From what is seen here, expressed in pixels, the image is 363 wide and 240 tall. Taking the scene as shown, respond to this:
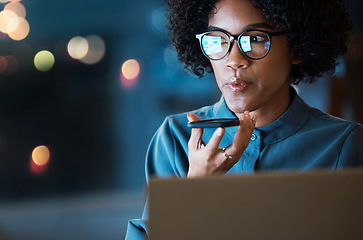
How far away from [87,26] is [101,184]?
1251 millimetres

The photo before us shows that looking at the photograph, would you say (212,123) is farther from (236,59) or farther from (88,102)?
(88,102)

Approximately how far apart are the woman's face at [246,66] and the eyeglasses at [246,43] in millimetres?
11

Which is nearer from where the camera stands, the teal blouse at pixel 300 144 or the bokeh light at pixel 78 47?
the teal blouse at pixel 300 144

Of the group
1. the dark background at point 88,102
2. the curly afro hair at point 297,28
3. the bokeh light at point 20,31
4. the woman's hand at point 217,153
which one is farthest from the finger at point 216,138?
the bokeh light at point 20,31

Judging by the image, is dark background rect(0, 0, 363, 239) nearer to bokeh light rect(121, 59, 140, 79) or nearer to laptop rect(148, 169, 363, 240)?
bokeh light rect(121, 59, 140, 79)

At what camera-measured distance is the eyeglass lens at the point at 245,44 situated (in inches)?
40.6

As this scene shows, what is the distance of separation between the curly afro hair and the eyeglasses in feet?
0.18

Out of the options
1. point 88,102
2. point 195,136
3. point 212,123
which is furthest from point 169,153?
point 88,102

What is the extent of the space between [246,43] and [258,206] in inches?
21.6

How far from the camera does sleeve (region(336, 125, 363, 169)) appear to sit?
1.08m

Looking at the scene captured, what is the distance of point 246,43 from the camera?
3.38ft

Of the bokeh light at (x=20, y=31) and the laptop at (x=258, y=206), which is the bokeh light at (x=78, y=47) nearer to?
the bokeh light at (x=20, y=31)

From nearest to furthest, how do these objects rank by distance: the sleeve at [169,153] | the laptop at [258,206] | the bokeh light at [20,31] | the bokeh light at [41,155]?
the laptop at [258,206], the sleeve at [169,153], the bokeh light at [20,31], the bokeh light at [41,155]

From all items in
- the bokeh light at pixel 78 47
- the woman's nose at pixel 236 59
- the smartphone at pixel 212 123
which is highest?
the bokeh light at pixel 78 47
